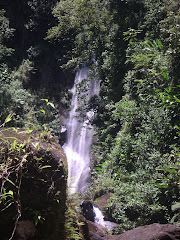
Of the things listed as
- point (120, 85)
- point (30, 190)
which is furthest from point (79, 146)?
point (30, 190)

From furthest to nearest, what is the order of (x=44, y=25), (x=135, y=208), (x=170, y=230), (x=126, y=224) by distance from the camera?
1. (x=44, y=25)
2. (x=126, y=224)
3. (x=135, y=208)
4. (x=170, y=230)

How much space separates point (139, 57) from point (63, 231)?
17.4ft

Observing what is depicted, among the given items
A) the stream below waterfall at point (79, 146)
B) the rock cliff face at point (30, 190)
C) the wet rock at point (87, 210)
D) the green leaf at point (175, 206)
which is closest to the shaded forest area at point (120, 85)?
the green leaf at point (175, 206)

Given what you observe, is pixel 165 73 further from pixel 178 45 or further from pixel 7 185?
pixel 7 185

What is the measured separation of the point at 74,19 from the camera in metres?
10.8

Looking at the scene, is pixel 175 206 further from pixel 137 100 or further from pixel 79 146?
pixel 79 146

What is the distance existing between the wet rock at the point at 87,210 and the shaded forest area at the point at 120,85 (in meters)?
0.69

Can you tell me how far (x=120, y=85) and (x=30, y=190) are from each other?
26.4 feet

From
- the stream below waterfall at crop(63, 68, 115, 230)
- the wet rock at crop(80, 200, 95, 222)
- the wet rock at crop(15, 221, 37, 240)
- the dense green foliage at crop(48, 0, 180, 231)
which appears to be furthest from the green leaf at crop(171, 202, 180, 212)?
the stream below waterfall at crop(63, 68, 115, 230)

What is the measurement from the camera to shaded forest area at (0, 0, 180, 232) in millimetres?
4614

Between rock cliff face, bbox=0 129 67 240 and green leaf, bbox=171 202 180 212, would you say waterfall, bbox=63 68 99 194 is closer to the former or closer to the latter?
green leaf, bbox=171 202 180 212

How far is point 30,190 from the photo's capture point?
1831 millimetres

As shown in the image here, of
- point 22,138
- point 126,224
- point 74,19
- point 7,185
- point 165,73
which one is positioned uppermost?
point 74,19

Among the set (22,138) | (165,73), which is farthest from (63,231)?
(165,73)
